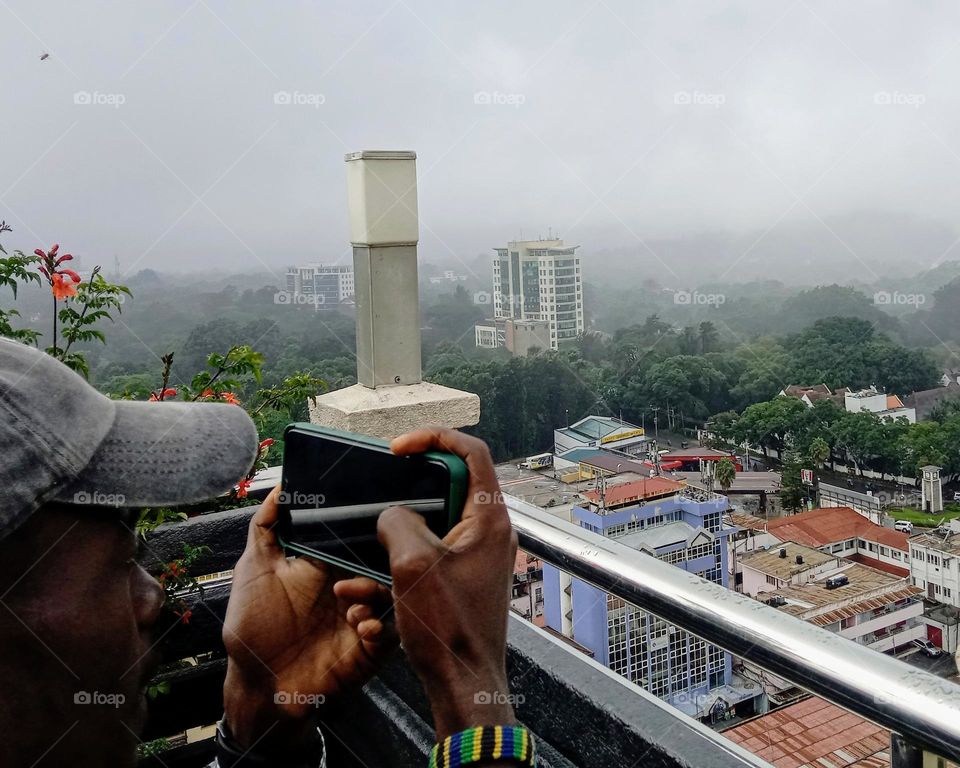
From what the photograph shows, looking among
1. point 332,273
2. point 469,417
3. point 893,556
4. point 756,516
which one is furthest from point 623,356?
point 469,417

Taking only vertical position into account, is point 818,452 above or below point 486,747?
below

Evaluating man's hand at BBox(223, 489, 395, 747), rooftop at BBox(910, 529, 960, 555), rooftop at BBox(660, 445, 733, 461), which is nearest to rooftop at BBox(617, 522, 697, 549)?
man's hand at BBox(223, 489, 395, 747)

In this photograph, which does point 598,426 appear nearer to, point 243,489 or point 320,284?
point 320,284

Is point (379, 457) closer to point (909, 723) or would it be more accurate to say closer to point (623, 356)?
point (909, 723)

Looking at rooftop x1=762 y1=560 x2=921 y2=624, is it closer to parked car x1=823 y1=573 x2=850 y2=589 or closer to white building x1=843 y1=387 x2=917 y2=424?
parked car x1=823 y1=573 x2=850 y2=589
